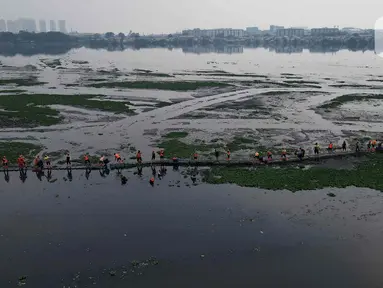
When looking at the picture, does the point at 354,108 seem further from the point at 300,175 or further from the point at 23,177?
the point at 23,177

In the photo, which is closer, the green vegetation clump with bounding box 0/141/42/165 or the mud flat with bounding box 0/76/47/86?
the green vegetation clump with bounding box 0/141/42/165

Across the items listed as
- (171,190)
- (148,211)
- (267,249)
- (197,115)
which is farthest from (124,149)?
(267,249)

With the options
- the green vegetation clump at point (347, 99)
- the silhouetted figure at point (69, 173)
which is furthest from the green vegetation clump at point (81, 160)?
the green vegetation clump at point (347, 99)

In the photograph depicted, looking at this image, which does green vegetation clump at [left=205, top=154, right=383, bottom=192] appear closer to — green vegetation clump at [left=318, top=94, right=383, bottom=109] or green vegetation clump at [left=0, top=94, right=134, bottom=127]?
green vegetation clump at [left=0, top=94, right=134, bottom=127]

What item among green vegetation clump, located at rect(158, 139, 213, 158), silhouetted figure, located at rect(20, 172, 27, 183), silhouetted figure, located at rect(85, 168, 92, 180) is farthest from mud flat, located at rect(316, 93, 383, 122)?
silhouetted figure, located at rect(20, 172, 27, 183)

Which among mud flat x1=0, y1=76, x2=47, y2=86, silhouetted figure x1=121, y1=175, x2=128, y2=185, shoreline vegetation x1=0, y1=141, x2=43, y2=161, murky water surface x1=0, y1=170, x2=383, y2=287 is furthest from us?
mud flat x1=0, y1=76, x2=47, y2=86

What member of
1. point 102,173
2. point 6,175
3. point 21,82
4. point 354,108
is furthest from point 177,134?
point 21,82

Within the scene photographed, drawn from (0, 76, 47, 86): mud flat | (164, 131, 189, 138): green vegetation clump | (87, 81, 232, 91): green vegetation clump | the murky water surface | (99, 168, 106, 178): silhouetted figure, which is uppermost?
(0, 76, 47, 86): mud flat

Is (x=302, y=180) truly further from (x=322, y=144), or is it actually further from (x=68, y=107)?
(x=68, y=107)

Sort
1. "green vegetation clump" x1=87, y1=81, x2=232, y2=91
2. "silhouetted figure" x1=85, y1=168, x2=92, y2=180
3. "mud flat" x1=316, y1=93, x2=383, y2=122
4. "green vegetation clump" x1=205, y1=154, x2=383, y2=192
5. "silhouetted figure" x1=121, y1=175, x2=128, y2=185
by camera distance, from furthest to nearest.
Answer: "green vegetation clump" x1=87, y1=81, x2=232, y2=91 → "mud flat" x1=316, y1=93, x2=383, y2=122 → "silhouetted figure" x1=85, y1=168, x2=92, y2=180 → "silhouetted figure" x1=121, y1=175, x2=128, y2=185 → "green vegetation clump" x1=205, y1=154, x2=383, y2=192

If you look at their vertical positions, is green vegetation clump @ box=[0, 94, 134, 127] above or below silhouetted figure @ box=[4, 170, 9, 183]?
above
